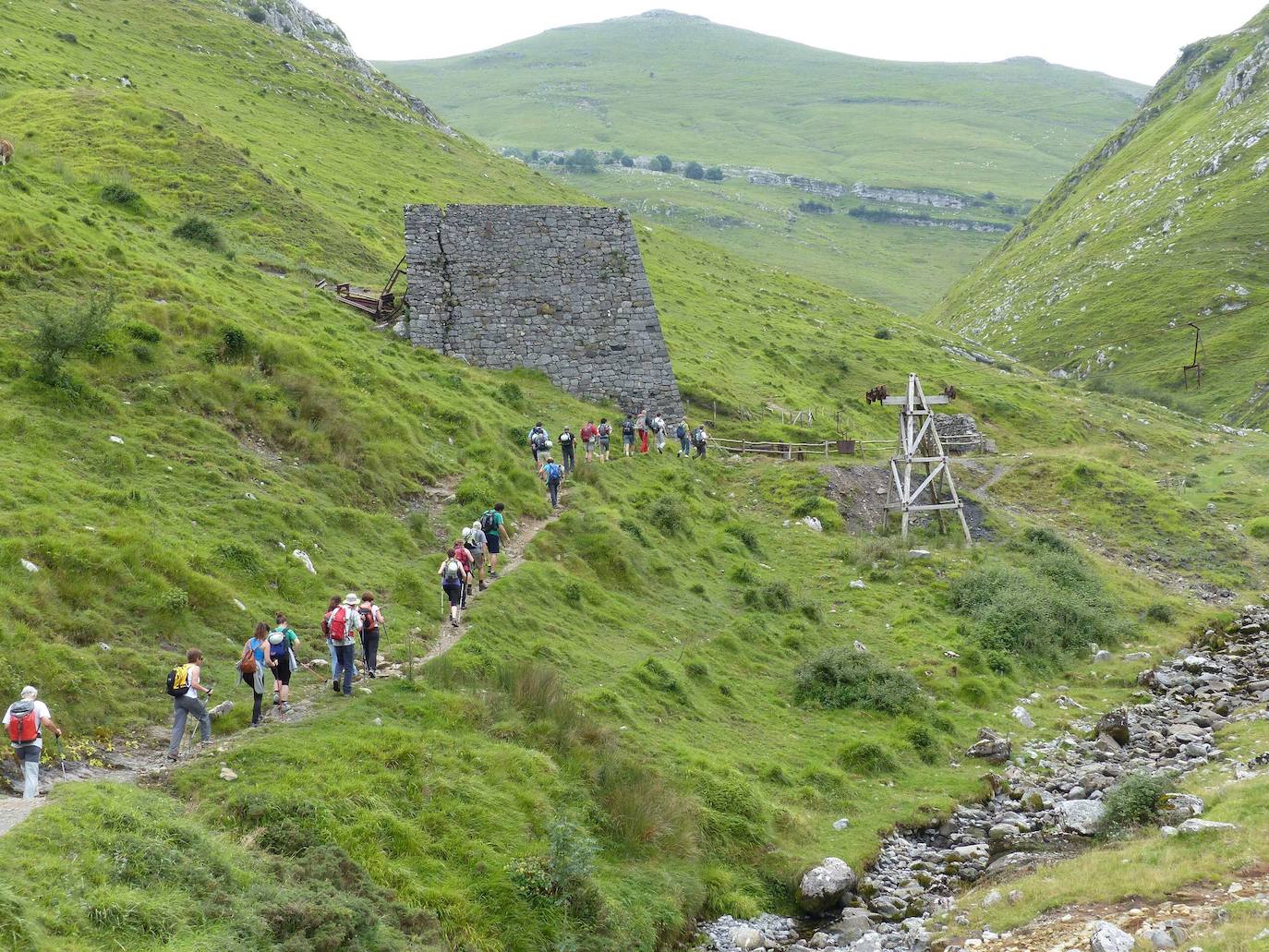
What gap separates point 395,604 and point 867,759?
10.7m

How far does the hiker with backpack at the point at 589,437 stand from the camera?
119 ft

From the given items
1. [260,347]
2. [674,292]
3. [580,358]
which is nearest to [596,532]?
[260,347]

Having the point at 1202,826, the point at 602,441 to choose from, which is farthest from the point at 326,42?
the point at 1202,826

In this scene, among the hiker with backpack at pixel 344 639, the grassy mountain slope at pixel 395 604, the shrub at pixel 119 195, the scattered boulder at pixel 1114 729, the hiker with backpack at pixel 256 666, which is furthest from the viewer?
the shrub at pixel 119 195

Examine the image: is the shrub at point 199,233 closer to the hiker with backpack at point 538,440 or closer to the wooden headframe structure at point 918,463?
the hiker with backpack at point 538,440

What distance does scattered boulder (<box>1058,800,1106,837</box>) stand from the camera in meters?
19.5

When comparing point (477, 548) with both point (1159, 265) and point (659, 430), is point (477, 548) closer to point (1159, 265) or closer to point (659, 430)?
point (659, 430)

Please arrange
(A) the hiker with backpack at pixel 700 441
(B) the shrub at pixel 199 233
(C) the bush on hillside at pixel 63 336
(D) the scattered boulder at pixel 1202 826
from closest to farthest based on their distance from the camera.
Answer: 1. (D) the scattered boulder at pixel 1202 826
2. (C) the bush on hillside at pixel 63 336
3. (B) the shrub at pixel 199 233
4. (A) the hiker with backpack at pixel 700 441

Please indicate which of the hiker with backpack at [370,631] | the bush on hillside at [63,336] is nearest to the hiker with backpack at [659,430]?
the bush on hillside at [63,336]

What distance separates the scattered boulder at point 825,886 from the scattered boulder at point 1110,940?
486cm

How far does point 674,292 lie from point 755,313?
5.92 meters

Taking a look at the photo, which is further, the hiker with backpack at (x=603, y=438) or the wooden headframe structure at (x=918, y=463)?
the wooden headframe structure at (x=918, y=463)

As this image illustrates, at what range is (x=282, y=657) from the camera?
17.4 meters

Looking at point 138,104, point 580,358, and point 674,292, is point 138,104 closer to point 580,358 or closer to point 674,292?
point 580,358
